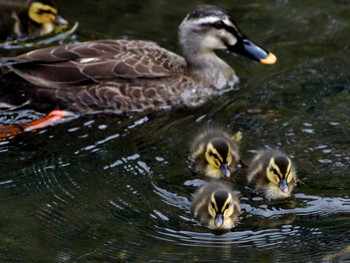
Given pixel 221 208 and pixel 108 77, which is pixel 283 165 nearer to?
pixel 221 208

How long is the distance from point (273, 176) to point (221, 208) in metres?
0.52

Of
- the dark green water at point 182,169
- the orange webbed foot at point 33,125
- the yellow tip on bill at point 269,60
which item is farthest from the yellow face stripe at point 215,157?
the yellow tip on bill at point 269,60

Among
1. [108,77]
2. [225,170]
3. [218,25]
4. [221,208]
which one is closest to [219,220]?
[221,208]

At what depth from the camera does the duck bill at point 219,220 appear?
466 centimetres

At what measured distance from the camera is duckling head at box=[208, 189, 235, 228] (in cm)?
466

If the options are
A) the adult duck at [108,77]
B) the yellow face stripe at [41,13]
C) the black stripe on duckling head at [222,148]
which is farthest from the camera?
the yellow face stripe at [41,13]

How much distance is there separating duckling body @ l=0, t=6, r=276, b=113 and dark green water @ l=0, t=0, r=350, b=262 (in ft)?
0.43

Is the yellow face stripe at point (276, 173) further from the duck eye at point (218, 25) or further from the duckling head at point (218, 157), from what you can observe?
the duck eye at point (218, 25)

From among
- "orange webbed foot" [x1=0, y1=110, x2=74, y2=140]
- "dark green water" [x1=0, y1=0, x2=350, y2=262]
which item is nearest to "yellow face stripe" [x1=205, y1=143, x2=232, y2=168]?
"dark green water" [x1=0, y1=0, x2=350, y2=262]

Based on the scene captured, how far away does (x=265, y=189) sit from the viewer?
5.09 m

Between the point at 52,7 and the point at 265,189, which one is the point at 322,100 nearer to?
the point at 265,189

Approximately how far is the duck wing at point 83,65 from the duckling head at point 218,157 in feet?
4.28

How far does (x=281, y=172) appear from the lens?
4992 millimetres

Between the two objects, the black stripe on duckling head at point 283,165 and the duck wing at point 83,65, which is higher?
the black stripe on duckling head at point 283,165
